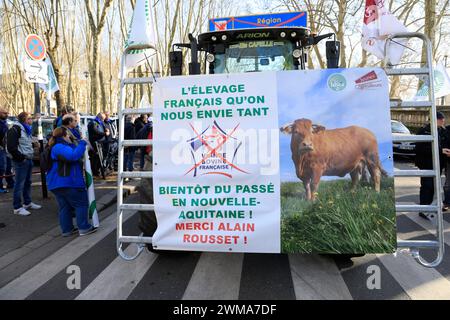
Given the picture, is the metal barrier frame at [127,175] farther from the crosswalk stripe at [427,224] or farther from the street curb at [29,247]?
the crosswalk stripe at [427,224]

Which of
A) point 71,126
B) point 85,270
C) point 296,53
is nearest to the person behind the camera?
point 85,270

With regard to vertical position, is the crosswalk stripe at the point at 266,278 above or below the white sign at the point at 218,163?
below

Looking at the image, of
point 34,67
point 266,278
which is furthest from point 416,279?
point 34,67

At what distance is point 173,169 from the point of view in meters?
3.27

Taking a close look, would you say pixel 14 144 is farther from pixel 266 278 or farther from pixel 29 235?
pixel 266 278

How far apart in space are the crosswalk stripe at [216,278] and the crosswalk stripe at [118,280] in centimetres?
61

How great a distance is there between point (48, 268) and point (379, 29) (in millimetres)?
4550

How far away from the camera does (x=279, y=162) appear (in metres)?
3.09

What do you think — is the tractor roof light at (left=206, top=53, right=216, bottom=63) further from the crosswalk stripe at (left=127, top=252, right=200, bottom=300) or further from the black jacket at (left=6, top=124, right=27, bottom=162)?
the black jacket at (left=6, top=124, right=27, bottom=162)

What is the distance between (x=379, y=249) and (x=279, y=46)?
397 cm

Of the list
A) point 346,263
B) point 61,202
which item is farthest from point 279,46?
point 61,202

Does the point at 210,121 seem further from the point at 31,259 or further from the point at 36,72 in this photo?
the point at 36,72

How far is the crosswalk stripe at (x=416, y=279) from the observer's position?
3.40 m

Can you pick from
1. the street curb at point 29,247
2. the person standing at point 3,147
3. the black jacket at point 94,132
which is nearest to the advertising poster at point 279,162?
the street curb at point 29,247
